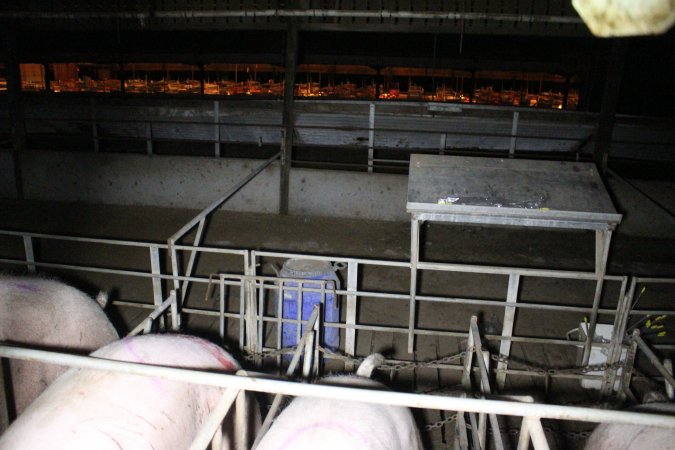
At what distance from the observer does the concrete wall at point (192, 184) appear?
8766 mm

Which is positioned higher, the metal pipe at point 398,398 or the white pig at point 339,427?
the metal pipe at point 398,398

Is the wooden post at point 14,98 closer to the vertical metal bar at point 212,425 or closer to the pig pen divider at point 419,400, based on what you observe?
the pig pen divider at point 419,400

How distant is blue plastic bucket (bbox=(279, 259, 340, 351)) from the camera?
4.27m

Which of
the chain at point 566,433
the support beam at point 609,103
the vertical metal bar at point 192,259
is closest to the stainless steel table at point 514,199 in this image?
the chain at point 566,433

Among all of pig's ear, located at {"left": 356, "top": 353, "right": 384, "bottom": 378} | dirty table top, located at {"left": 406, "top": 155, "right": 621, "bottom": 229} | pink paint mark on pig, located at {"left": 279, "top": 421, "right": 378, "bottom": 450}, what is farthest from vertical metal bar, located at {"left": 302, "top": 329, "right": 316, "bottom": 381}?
dirty table top, located at {"left": 406, "top": 155, "right": 621, "bottom": 229}

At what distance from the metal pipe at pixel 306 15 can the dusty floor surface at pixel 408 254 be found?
368cm

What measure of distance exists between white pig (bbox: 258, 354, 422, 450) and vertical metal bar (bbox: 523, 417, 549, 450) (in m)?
0.77

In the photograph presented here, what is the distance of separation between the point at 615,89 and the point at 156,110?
1030cm

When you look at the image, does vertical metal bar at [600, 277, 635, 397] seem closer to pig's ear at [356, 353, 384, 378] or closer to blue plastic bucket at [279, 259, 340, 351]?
pig's ear at [356, 353, 384, 378]

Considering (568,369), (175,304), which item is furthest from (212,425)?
(568,369)

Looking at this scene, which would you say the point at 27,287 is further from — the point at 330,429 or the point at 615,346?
the point at 615,346

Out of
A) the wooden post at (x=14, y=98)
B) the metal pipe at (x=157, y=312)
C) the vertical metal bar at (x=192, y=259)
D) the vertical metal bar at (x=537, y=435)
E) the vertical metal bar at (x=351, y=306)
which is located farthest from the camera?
the wooden post at (x=14, y=98)

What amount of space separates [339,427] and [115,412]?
1137mm

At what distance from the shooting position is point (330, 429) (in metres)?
2.17
